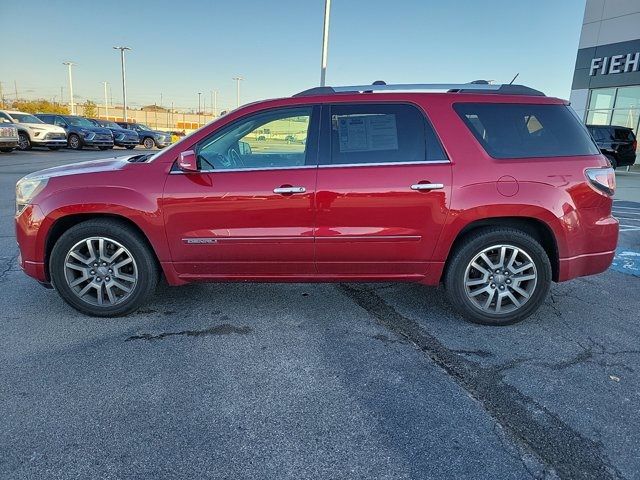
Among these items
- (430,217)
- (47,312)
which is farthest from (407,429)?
(47,312)

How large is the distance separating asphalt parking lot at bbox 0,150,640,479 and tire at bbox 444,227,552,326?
18cm

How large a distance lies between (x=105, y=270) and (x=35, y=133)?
2065 cm

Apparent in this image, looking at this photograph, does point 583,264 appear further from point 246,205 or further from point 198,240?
point 198,240

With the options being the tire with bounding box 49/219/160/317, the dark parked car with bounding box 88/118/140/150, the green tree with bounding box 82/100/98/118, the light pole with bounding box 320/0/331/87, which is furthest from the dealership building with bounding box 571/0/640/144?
the green tree with bounding box 82/100/98/118

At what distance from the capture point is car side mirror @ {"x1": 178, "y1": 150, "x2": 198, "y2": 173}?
3.43 meters

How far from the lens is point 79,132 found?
23.8m

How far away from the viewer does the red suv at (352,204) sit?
3.51m

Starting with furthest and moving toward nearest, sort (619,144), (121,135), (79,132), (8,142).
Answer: (121,135) → (79,132) → (8,142) → (619,144)

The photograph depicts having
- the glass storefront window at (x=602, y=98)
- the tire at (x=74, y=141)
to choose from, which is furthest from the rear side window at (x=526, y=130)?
the tire at (x=74, y=141)

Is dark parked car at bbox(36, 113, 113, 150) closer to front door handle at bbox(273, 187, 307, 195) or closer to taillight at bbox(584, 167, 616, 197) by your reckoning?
front door handle at bbox(273, 187, 307, 195)

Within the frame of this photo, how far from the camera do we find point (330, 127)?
3625 mm

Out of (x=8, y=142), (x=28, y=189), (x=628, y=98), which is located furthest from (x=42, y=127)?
(x=628, y=98)

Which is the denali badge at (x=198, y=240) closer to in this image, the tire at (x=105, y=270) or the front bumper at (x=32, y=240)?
the tire at (x=105, y=270)

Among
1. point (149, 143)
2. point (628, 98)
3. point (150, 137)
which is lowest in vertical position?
point (149, 143)
